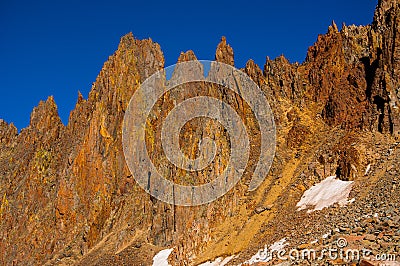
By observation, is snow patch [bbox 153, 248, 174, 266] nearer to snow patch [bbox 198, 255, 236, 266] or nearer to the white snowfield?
snow patch [bbox 198, 255, 236, 266]

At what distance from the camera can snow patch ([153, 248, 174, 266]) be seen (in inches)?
1987

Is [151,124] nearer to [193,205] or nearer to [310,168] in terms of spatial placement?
[193,205]

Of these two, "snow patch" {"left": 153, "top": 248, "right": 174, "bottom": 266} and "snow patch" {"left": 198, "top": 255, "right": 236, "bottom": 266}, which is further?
"snow patch" {"left": 153, "top": 248, "right": 174, "bottom": 266}

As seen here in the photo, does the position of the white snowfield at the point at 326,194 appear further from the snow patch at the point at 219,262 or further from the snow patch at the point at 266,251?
the snow patch at the point at 219,262

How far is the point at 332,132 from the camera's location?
1836 inches

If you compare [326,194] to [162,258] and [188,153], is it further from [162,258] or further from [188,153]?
[188,153]

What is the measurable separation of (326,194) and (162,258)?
25.3 metres

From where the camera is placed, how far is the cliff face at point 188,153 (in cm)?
4119

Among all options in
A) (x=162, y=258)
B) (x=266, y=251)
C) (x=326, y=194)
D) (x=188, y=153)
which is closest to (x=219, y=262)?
(x=266, y=251)

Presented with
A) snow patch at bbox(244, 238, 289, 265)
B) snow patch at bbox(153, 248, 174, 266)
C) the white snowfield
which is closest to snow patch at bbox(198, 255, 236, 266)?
snow patch at bbox(244, 238, 289, 265)

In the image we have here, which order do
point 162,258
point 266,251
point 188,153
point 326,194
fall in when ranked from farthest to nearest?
point 188,153
point 162,258
point 326,194
point 266,251

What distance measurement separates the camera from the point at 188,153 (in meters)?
61.6

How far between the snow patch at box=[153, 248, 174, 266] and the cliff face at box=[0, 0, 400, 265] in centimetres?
155

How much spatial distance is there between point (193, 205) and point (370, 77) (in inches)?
1061
